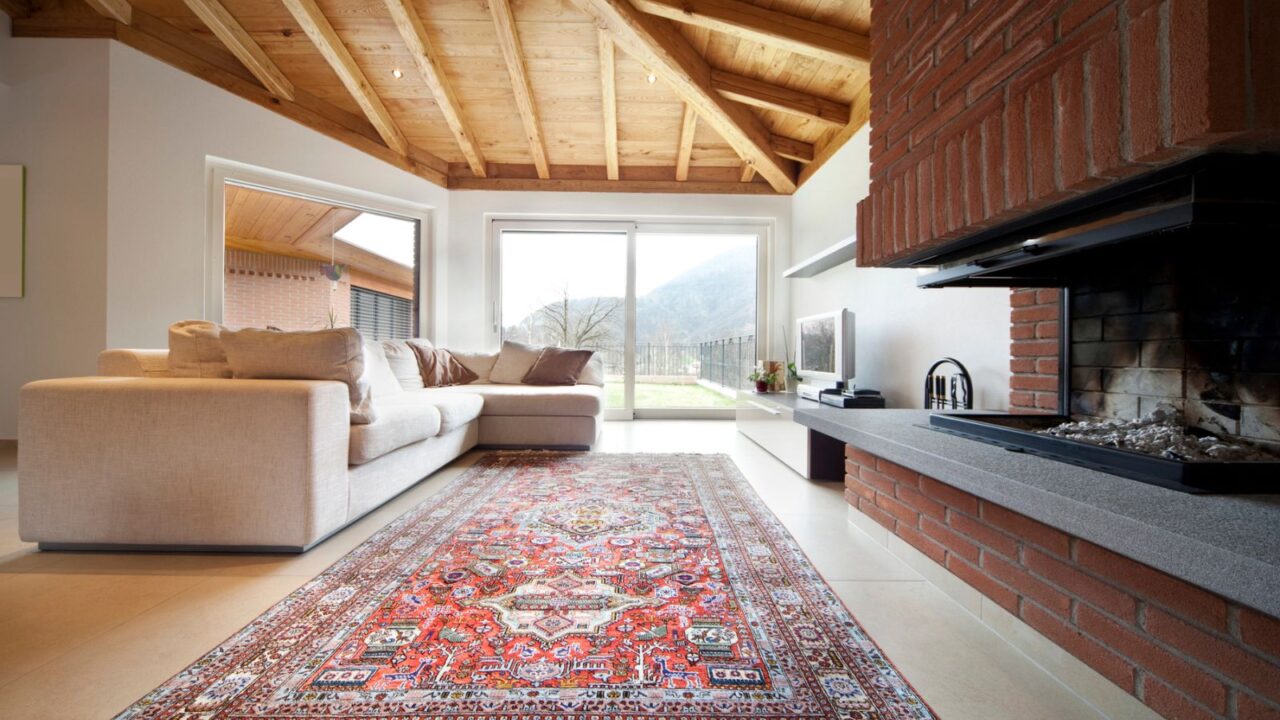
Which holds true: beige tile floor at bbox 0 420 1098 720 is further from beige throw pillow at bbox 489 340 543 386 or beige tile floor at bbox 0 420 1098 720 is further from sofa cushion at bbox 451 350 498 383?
sofa cushion at bbox 451 350 498 383

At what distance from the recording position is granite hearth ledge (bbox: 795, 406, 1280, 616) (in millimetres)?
704

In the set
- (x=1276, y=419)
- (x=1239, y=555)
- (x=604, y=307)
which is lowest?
(x=1239, y=555)

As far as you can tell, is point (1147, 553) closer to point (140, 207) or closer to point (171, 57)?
point (140, 207)

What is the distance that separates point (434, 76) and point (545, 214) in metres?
1.63

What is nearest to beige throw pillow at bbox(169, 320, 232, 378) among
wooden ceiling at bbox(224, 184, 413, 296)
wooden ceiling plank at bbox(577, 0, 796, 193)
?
wooden ceiling at bbox(224, 184, 413, 296)

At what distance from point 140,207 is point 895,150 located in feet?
14.9

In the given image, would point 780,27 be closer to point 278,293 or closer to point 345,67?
point 345,67

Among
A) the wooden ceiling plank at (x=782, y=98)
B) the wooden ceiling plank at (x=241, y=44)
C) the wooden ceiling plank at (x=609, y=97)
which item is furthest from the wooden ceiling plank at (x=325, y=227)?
the wooden ceiling plank at (x=782, y=98)

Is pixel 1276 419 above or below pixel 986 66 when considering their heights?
below

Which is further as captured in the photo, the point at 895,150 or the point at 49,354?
the point at 49,354

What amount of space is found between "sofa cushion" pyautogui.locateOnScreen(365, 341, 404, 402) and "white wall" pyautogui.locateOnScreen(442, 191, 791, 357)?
1.67 metres

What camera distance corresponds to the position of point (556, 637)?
1307mm

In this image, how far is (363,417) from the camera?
2.13 meters

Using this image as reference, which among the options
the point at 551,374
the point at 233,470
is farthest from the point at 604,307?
the point at 233,470
